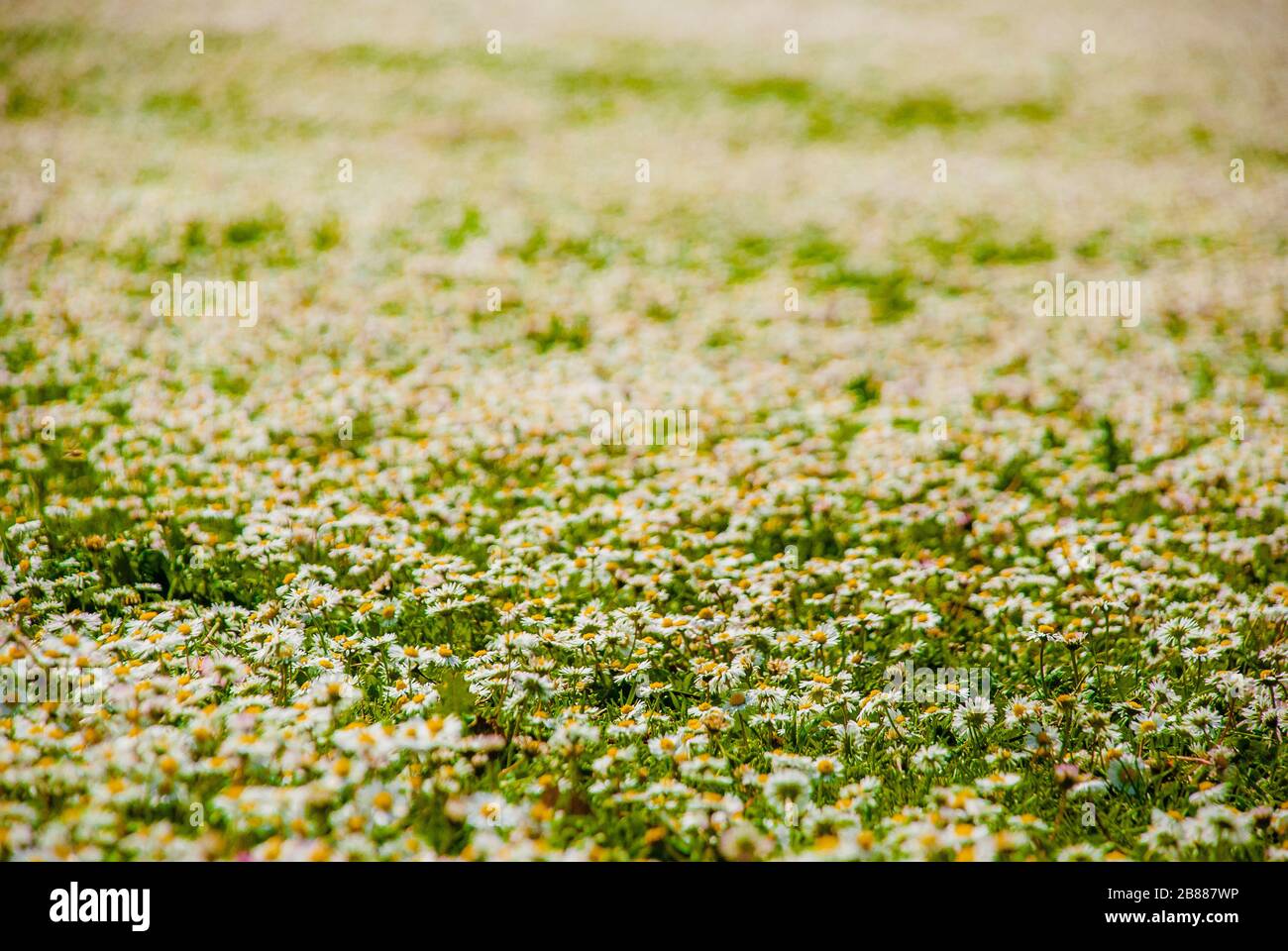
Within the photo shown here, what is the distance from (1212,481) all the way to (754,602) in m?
4.23

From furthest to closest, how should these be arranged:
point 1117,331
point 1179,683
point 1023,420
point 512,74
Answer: point 512,74 → point 1117,331 → point 1023,420 → point 1179,683

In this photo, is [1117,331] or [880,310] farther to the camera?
[880,310]

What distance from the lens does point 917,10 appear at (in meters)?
33.4

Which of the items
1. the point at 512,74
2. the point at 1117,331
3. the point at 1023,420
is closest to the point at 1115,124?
the point at 1117,331

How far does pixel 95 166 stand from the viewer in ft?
51.4

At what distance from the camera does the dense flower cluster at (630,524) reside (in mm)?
3697

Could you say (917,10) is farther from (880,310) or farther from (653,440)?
(653,440)

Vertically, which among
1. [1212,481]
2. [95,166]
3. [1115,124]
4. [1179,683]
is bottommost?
[1179,683]

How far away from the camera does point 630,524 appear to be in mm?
6191

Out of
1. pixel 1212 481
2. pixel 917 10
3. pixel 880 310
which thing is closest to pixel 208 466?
pixel 1212 481

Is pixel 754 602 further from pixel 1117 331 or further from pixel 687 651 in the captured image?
pixel 1117 331

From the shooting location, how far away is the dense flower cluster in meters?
3.70
